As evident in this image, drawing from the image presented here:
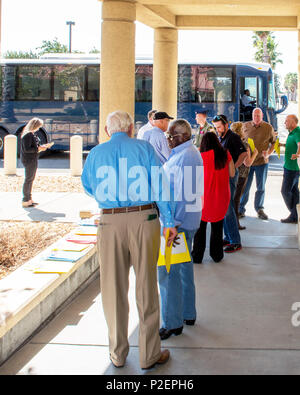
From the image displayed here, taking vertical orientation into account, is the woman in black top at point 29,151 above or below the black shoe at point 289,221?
above

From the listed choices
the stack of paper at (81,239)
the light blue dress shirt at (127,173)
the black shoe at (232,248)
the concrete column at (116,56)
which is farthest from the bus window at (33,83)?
the light blue dress shirt at (127,173)

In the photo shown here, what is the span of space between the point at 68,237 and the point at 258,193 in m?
4.50

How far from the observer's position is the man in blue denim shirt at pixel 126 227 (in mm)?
4258

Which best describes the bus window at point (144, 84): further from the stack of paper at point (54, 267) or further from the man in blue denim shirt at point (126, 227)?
the man in blue denim shirt at point (126, 227)

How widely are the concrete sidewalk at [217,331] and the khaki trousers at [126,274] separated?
7.4 inches

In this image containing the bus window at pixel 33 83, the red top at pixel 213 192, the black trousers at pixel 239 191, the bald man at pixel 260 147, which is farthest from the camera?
the bus window at pixel 33 83

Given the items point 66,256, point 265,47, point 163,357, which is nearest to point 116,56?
point 66,256

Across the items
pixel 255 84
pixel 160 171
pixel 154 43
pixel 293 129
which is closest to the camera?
pixel 160 171

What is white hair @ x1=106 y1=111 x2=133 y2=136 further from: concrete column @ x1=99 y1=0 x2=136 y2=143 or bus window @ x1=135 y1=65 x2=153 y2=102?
bus window @ x1=135 y1=65 x2=153 y2=102

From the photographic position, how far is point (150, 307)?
4.36 meters

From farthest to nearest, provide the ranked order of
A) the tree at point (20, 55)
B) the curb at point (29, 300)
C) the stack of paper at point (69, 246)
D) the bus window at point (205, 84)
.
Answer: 1. the tree at point (20, 55)
2. the bus window at point (205, 84)
3. the stack of paper at point (69, 246)
4. the curb at point (29, 300)

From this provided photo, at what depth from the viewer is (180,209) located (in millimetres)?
4980
